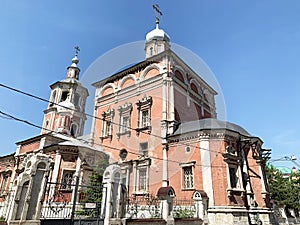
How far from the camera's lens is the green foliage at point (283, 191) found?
26.8 m

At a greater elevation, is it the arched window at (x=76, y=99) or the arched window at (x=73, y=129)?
the arched window at (x=76, y=99)

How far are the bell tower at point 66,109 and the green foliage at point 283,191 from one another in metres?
25.4

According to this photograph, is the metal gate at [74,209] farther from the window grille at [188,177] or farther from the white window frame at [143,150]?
the window grille at [188,177]

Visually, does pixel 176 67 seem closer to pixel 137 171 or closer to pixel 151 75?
pixel 151 75

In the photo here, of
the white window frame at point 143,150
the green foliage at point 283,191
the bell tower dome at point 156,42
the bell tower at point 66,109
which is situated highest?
the bell tower dome at point 156,42

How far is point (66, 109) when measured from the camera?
92.0ft

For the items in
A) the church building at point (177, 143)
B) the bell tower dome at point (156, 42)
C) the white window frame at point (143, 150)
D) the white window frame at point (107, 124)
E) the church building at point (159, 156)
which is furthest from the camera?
the bell tower dome at point (156, 42)

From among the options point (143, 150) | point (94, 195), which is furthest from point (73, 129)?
point (94, 195)

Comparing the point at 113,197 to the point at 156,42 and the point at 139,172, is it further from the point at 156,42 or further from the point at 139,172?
the point at 156,42

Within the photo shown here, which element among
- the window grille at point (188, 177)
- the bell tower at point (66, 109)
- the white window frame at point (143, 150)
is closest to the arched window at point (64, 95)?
the bell tower at point (66, 109)

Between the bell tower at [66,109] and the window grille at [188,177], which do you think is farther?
the bell tower at [66,109]

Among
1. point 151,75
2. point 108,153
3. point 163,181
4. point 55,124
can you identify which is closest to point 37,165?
point 163,181

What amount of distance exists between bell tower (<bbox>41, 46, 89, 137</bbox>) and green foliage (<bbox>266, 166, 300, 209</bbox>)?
25421mm

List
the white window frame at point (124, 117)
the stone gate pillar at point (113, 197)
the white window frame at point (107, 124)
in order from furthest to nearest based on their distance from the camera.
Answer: the white window frame at point (107, 124) < the white window frame at point (124, 117) < the stone gate pillar at point (113, 197)
